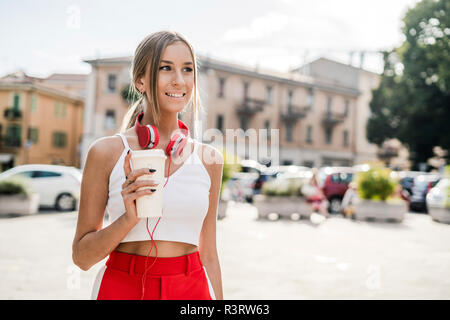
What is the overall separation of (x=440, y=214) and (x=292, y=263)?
23.4ft

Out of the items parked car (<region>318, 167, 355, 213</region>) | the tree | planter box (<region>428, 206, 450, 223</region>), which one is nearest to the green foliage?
planter box (<region>428, 206, 450, 223</region>)

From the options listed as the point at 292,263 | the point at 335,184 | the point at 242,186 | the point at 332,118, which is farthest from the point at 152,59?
the point at 332,118

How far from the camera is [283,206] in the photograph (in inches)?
562

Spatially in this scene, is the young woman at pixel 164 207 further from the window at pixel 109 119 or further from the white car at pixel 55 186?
the window at pixel 109 119

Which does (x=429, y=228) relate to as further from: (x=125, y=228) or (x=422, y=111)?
(x=422, y=111)

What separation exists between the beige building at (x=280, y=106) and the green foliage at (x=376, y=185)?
1665 centimetres

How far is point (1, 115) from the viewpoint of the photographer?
31.5m

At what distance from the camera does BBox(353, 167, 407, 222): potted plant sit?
13.7 metres

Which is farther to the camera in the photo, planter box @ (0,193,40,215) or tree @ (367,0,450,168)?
tree @ (367,0,450,168)

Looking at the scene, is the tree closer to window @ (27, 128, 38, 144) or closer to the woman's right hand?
the woman's right hand

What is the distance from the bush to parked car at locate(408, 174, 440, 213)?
46.8 ft

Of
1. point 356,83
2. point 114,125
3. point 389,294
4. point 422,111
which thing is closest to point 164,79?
point 389,294

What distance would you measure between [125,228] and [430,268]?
5.83 metres

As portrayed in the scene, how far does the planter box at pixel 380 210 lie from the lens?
44.7 feet
